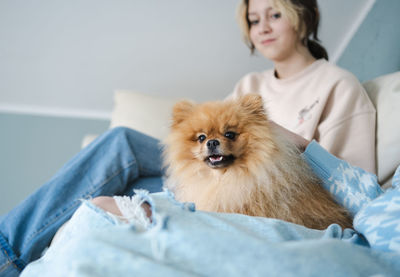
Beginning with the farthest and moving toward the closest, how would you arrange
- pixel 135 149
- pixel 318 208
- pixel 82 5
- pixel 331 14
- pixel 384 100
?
pixel 331 14, pixel 82 5, pixel 135 149, pixel 384 100, pixel 318 208

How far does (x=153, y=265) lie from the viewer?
481 mm

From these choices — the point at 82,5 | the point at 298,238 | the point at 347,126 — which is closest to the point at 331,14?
the point at 347,126

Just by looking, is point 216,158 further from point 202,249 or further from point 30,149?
point 30,149

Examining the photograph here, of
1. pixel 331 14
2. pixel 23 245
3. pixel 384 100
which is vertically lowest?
pixel 23 245

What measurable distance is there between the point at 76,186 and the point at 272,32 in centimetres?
130

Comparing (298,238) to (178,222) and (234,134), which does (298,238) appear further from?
(234,134)

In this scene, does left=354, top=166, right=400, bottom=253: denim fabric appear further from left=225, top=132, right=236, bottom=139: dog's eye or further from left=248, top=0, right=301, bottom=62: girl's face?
left=248, top=0, right=301, bottom=62: girl's face

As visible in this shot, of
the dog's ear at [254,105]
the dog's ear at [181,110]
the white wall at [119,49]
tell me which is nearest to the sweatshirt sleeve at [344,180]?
the dog's ear at [254,105]

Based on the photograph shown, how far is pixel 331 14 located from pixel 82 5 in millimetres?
1950

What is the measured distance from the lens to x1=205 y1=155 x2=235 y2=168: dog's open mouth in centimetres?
109

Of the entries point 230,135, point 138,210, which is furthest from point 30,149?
point 138,210

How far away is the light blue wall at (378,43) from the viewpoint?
1.91 m

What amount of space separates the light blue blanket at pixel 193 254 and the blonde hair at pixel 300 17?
136 cm

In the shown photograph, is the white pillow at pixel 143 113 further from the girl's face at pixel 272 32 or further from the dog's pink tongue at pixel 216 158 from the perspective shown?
the dog's pink tongue at pixel 216 158
